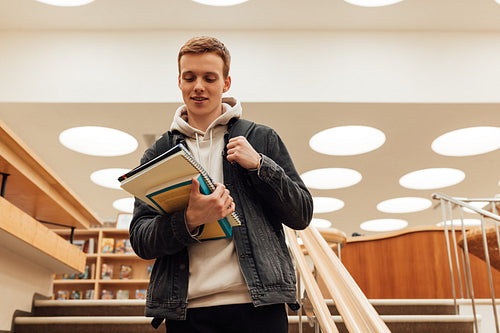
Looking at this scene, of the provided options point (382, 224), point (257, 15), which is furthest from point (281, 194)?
point (382, 224)

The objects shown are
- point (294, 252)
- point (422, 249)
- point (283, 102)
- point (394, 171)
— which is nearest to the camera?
point (294, 252)

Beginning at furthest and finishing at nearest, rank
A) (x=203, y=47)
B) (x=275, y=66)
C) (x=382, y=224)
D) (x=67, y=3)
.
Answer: (x=382, y=224), (x=275, y=66), (x=67, y=3), (x=203, y=47)

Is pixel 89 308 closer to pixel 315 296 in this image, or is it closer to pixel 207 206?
pixel 315 296

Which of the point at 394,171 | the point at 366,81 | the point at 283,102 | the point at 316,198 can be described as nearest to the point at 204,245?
the point at 283,102

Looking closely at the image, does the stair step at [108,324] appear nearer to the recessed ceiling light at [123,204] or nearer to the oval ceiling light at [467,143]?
the oval ceiling light at [467,143]

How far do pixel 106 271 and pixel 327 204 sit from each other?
5.66m

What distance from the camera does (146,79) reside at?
645 cm

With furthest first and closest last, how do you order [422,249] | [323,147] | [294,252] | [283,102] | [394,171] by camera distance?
[394,171]
[323,147]
[422,249]
[283,102]
[294,252]

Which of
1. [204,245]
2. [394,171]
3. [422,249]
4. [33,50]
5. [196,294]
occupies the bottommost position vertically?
[196,294]

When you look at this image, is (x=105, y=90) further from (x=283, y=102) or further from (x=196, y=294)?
(x=196, y=294)

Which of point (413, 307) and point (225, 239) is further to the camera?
point (413, 307)

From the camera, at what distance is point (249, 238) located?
1076 millimetres

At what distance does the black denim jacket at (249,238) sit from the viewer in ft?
3.37

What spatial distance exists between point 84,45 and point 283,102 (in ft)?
9.50
